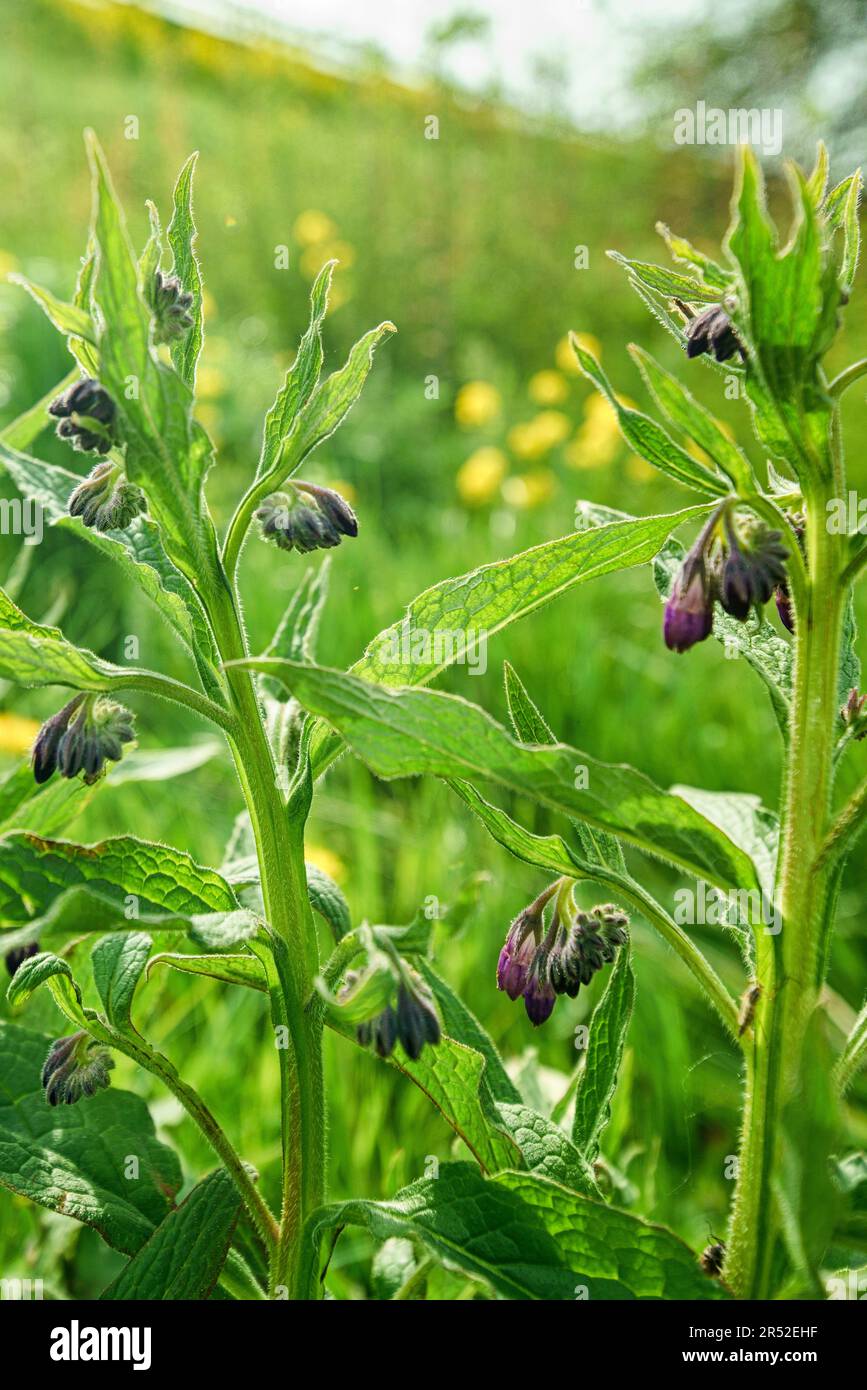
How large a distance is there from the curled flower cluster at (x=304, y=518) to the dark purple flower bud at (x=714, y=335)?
0.88ft

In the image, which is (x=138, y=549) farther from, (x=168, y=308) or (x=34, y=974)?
(x=34, y=974)

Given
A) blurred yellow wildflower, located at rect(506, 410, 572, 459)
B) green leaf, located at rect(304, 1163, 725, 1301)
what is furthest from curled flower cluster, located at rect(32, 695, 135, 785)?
blurred yellow wildflower, located at rect(506, 410, 572, 459)

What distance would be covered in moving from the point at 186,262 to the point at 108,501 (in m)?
0.19

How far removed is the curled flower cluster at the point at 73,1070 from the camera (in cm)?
92

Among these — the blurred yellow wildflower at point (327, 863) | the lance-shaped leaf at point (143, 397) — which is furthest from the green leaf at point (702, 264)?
the blurred yellow wildflower at point (327, 863)

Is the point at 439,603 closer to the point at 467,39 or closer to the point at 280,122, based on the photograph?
the point at 467,39

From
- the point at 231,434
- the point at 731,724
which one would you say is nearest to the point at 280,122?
the point at 231,434

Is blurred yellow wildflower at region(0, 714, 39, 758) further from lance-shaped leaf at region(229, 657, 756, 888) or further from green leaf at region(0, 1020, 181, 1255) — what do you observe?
lance-shaped leaf at region(229, 657, 756, 888)

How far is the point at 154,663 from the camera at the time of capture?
341cm

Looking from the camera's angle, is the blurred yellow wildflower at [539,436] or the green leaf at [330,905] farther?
the blurred yellow wildflower at [539,436]

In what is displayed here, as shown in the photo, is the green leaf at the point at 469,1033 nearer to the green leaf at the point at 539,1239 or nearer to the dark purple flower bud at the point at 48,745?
the green leaf at the point at 539,1239

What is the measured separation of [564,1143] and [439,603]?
1.35 ft

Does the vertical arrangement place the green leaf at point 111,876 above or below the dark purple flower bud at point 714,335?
below

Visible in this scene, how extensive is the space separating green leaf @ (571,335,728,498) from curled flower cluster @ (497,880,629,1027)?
1.01ft
